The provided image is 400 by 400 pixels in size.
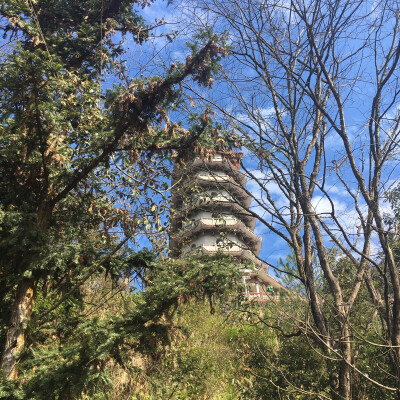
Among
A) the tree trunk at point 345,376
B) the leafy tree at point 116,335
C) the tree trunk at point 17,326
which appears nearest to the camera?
the leafy tree at point 116,335

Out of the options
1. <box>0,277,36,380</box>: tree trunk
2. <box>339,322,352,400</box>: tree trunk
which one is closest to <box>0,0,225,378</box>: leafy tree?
<box>0,277,36,380</box>: tree trunk

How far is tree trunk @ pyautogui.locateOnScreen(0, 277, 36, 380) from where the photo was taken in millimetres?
3109

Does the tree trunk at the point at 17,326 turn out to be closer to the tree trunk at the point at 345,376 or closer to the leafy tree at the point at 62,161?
the leafy tree at the point at 62,161

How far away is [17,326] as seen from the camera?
10.7 feet

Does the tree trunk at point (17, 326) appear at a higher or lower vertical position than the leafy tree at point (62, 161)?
lower

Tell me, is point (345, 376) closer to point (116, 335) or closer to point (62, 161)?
point (116, 335)

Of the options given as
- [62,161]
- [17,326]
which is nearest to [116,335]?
[17,326]

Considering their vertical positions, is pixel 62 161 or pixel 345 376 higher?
pixel 62 161

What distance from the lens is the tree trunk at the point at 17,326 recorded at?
10.2ft

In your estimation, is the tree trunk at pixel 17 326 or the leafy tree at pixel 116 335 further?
the tree trunk at pixel 17 326

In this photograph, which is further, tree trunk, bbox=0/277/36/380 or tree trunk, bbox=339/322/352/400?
tree trunk, bbox=339/322/352/400

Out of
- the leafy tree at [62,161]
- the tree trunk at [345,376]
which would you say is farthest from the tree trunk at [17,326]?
the tree trunk at [345,376]

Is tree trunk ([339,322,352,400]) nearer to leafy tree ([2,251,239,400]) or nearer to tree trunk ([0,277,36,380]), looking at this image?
leafy tree ([2,251,239,400])

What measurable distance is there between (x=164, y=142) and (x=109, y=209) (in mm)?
1281
